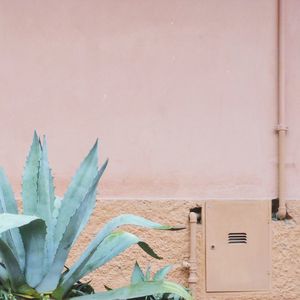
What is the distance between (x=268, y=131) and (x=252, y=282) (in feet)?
3.28

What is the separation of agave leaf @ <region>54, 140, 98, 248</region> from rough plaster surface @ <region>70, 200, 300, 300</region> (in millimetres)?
1741

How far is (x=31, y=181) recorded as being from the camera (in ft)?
8.30

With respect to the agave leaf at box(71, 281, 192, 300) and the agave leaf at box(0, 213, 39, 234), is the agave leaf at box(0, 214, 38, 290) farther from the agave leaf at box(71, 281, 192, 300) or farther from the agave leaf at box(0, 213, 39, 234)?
the agave leaf at box(71, 281, 192, 300)

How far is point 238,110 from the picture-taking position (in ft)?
14.6

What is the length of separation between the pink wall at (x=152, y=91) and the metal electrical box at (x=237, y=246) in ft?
0.36

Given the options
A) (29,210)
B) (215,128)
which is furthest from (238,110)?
(29,210)

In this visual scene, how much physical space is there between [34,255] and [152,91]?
7.21 ft

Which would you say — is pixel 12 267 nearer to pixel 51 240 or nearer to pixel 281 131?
pixel 51 240

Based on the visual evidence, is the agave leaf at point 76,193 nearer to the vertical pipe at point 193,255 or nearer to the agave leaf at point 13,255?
the agave leaf at point 13,255

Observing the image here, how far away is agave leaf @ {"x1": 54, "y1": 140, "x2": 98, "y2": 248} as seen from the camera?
2462mm

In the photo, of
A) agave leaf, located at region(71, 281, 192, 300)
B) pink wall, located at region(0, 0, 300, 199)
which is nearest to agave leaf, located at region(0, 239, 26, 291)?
agave leaf, located at region(71, 281, 192, 300)

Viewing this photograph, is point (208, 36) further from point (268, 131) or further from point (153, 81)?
point (268, 131)

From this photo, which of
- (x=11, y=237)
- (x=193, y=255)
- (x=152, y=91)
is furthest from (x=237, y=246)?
(x=11, y=237)

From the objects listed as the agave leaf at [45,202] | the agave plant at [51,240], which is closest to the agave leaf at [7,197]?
the agave plant at [51,240]
